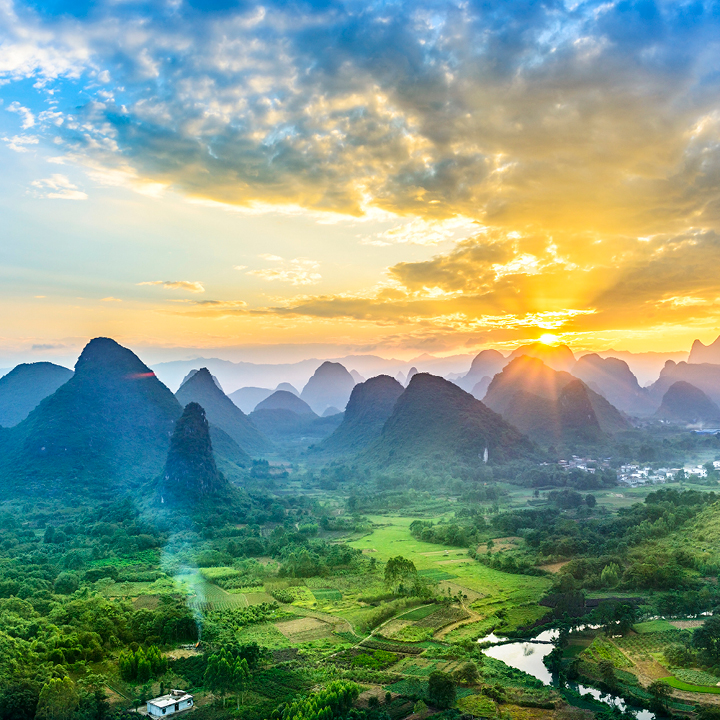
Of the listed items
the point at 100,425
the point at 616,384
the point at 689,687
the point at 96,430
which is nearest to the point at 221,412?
the point at 100,425

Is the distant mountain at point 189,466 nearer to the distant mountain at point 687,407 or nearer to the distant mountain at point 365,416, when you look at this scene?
the distant mountain at point 365,416

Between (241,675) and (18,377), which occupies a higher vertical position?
(18,377)

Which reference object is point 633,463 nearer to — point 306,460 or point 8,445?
point 306,460

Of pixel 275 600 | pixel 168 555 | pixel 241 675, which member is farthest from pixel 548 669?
pixel 168 555

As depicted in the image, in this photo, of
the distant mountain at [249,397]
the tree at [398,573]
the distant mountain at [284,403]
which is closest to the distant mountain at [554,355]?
the distant mountain at [284,403]

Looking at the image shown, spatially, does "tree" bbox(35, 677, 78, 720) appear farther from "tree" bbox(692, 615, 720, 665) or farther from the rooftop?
"tree" bbox(692, 615, 720, 665)

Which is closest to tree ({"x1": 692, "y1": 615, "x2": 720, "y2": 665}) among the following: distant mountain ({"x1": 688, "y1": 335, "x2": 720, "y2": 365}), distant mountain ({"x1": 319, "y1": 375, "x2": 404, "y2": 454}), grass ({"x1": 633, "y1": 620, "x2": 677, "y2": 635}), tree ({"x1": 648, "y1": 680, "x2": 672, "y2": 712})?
grass ({"x1": 633, "y1": 620, "x2": 677, "y2": 635})

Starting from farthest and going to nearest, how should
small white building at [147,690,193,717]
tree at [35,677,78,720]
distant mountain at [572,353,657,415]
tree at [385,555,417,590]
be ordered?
distant mountain at [572,353,657,415] → tree at [385,555,417,590] → small white building at [147,690,193,717] → tree at [35,677,78,720]
